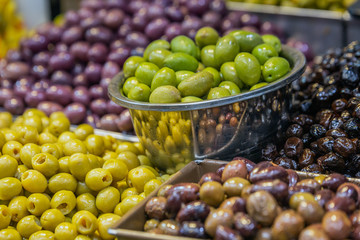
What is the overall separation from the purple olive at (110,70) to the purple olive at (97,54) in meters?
0.10

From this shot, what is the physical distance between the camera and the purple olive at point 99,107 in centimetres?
264

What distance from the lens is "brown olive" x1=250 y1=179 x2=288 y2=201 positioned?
123 cm

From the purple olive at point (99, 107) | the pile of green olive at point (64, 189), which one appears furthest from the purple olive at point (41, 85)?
the pile of green olive at point (64, 189)

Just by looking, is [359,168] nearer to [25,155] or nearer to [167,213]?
[167,213]

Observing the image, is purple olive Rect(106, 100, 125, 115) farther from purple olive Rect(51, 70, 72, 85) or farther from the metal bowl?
the metal bowl

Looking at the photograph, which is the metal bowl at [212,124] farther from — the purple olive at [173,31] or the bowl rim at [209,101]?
the purple olive at [173,31]

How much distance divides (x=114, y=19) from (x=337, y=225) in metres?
2.42

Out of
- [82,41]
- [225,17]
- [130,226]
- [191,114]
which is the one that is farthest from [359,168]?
[82,41]

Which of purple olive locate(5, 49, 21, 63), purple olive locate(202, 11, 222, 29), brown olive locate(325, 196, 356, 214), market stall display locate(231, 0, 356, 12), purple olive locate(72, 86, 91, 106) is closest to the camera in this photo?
brown olive locate(325, 196, 356, 214)

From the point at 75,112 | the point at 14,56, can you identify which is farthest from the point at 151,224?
the point at 14,56

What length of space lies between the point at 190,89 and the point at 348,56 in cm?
91

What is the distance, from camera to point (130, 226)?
4.33 feet

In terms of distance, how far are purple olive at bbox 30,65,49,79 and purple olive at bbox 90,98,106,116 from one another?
0.59m

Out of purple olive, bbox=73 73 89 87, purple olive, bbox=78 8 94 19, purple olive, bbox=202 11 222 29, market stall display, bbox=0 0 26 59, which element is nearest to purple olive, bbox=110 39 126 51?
purple olive, bbox=73 73 89 87
